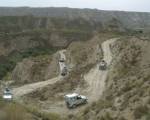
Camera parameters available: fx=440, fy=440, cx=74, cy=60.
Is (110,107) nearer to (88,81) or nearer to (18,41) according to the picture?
(88,81)

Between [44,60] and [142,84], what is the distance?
1780 inches

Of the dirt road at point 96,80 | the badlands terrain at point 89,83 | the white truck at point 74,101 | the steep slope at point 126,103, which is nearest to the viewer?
the steep slope at point 126,103

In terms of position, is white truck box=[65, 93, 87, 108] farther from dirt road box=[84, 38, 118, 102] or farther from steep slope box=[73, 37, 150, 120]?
steep slope box=[73, 37, 150, 120]

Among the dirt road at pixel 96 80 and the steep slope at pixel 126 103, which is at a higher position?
the steep slope at pixel 126 103

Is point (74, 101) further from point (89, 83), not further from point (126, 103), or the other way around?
point (126, 103)

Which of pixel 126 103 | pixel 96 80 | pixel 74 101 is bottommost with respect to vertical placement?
pixel 74 101

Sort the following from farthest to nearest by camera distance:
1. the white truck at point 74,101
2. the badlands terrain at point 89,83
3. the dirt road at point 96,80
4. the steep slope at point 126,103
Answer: the dirt road at point 96,80
the white truck at point 74,101
the badlands terrain at point 89,83
the steep slope at point 126,103

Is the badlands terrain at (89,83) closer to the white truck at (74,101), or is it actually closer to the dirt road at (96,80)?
→ the dirt road at (96,80)

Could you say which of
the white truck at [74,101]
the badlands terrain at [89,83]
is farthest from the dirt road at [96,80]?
the white truck at [74,101]

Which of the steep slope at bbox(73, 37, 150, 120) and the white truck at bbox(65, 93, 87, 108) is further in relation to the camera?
the white truck at bbox(65, 93, 87, 108)

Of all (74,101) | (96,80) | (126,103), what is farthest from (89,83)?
(126,103)

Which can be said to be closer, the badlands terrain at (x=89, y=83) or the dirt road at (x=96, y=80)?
the badlands terrain at (x=89, y=83)

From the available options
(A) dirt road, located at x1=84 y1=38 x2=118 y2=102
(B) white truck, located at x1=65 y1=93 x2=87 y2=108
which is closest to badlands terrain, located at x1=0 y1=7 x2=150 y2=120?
(A) dirt road, located at x1=84 y1=38 x2=118 y2=102

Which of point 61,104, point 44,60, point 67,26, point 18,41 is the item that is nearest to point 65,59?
point 44,60
